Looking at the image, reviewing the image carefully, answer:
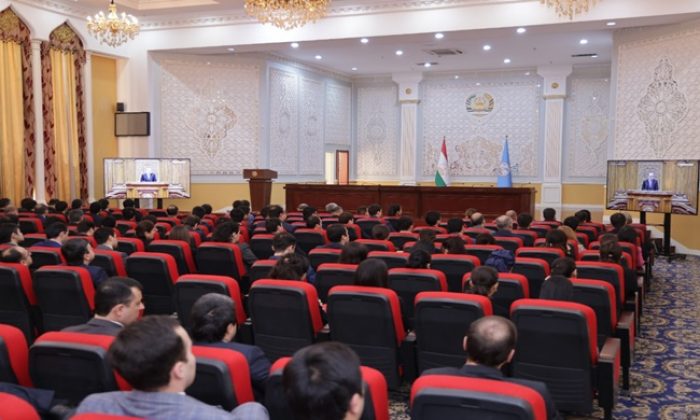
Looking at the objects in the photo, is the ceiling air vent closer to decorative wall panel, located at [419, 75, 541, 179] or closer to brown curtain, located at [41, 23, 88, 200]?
decorative wall panel, located at [419, 75, 541, 179]

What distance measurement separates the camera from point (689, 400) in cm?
409

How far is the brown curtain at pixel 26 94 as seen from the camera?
12258 mm

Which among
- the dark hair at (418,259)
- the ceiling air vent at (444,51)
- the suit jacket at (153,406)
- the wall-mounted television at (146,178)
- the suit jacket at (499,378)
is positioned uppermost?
the ceiling air vent at (444,51)

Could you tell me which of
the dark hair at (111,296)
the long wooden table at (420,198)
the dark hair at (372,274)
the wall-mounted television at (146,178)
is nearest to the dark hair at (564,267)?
the dark hair at (372,274)

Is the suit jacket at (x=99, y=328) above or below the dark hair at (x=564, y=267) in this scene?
below

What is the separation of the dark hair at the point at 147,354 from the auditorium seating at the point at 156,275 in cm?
330

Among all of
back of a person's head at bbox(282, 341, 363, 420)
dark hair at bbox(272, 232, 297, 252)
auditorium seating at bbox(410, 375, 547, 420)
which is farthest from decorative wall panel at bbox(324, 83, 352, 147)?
back of a person's head at bbox(282, 341, 363, 420)

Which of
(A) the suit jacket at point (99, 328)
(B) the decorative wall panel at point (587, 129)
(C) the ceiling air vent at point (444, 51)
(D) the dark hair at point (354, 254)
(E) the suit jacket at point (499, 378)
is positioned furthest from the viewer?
(B) the decorative wall panel at point (587, 129)

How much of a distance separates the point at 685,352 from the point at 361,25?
969 centimetres

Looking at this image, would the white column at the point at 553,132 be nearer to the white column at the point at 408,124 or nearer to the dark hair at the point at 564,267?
the white column at the point at 408,124

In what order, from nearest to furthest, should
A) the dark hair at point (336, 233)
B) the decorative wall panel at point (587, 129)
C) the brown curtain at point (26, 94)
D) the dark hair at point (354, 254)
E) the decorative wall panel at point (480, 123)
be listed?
the dark hair at point (354, 254), the dark hair at point (336, 233), the brown curtain at point (26, 94), the decorative wall panel at point (587, 129), the decorative wall panel at point (480, 123)

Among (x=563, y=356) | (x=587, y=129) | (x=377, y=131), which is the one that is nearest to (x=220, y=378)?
(x=563, y=356)

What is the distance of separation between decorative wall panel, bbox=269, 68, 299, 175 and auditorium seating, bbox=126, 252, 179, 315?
1129 centimetres

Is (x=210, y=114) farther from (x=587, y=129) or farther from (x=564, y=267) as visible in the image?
(x=564, y=267)
